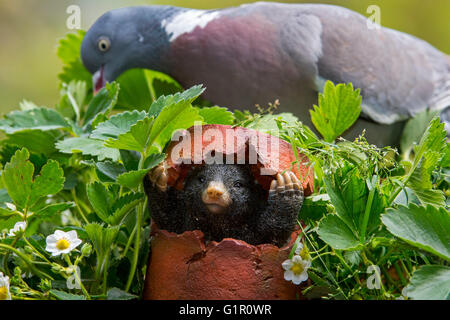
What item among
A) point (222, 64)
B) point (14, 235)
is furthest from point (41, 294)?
point (222, 64)

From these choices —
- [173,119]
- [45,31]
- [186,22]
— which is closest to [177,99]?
[173,119]

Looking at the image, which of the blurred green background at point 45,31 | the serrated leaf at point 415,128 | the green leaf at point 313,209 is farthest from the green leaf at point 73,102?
the blurred green background at point 45,31

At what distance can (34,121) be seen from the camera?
452 millimetres

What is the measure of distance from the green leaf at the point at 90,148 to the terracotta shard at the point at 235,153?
47 millimetres

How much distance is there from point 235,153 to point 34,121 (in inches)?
8.1

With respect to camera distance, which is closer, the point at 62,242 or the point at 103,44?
the point at 62,242

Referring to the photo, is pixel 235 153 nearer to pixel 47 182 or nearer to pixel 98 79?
pixel 47 182

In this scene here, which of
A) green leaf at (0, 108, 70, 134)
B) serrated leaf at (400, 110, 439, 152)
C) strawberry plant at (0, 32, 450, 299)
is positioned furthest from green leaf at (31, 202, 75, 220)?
serrated leaf at (400, 110, 439, 152)

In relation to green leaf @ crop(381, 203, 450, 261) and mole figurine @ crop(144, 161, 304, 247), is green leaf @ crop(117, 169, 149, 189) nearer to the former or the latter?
mole figurine @ crop(144, 161, 304, 247)

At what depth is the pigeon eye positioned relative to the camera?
2.78 feet

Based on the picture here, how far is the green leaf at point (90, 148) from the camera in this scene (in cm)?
38

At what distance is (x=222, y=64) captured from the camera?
81cm
